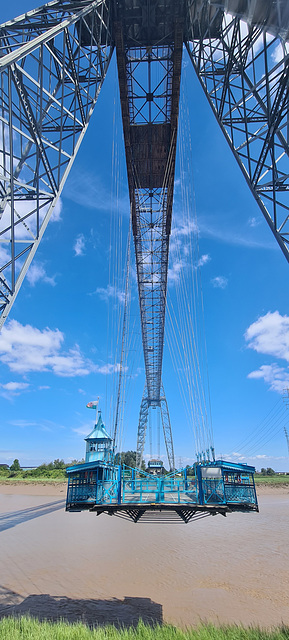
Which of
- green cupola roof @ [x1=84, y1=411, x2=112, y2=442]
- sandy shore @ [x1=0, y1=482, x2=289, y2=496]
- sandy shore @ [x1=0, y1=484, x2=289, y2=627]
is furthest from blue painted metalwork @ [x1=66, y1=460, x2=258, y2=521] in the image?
sandy shore @ [x1=0, y1=482, x2=289, y2=496]

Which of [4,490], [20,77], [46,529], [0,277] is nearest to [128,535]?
[46,529]

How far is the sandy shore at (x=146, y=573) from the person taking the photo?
9.87 m

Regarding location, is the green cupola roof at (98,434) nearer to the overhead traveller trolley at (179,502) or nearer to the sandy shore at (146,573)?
the sandy shore at (146,573)

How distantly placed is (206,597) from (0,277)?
38.5 feet

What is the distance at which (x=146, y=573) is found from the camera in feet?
44.2

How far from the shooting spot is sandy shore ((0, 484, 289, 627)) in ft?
32.4

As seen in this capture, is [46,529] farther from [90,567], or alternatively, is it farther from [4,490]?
[4,490]

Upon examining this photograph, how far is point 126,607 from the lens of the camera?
33.0 ft

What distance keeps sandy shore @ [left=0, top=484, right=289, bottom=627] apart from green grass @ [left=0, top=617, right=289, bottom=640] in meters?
1.79

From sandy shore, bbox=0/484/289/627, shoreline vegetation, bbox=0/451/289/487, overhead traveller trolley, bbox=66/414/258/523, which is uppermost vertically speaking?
shoreline vegetation, bbox=0/451/289/487

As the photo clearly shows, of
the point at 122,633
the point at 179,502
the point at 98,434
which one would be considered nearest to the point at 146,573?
the point at 122,633

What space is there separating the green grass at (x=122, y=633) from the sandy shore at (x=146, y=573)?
179 cm

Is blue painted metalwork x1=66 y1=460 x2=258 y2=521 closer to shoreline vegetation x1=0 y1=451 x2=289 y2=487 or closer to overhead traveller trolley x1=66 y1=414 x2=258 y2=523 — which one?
overhead traveller trolley x1=66 y1=414 x2=258 y2=523

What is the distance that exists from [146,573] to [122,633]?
6941 millimetres
